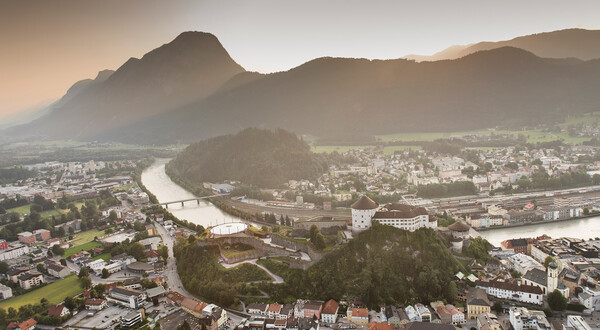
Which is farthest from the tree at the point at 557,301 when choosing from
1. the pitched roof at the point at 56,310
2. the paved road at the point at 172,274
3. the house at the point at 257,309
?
the pitched roof at the point at 56,310

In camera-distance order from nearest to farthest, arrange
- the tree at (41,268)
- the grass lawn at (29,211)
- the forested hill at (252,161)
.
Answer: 1. the tree at (41,268)
2. the grass lawn at (29,211)
3. the forested hill at (252,161)

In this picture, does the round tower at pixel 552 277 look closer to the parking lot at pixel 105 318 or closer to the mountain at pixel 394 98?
the parking lot at pixel 105 318

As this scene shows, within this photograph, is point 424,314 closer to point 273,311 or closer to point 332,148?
point 273,311

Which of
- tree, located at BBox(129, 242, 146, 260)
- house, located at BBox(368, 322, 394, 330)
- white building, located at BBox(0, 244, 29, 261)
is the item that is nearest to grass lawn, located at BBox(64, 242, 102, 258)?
white building, located at BBox(0, 244, 29, 261)

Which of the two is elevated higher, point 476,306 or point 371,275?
point 371,275

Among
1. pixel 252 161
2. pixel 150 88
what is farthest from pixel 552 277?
pixel 150 88

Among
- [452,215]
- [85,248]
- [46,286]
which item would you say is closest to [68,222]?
[85,248]

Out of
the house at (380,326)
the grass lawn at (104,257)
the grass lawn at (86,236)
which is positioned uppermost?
the grass lawn at (86,236)
